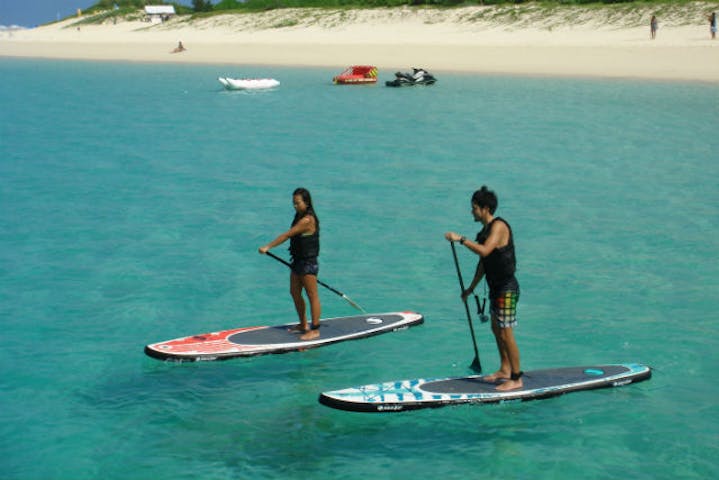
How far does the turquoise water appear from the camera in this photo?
374 inches

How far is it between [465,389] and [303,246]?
8.90 ft

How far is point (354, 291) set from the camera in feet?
48.8

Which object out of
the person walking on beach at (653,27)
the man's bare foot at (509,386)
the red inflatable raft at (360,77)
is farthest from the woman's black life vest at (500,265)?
the person walking on beach at (653,27)

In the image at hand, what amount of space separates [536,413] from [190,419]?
3881mm

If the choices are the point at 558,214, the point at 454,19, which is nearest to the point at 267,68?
the point at 454,19

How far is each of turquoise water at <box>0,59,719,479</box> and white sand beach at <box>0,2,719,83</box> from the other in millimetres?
16754

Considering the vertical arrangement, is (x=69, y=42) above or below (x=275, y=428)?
above

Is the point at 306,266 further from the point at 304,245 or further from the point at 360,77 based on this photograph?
the point at 360,77

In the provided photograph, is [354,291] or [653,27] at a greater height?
[653,27]

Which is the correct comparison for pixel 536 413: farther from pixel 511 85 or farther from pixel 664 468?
pixel 511 85

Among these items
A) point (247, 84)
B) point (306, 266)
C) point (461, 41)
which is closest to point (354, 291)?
point (306, 266)

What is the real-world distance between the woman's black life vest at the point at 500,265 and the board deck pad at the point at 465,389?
1.30 meters

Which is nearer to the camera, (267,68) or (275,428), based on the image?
(275,428)

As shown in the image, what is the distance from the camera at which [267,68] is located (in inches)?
2564
